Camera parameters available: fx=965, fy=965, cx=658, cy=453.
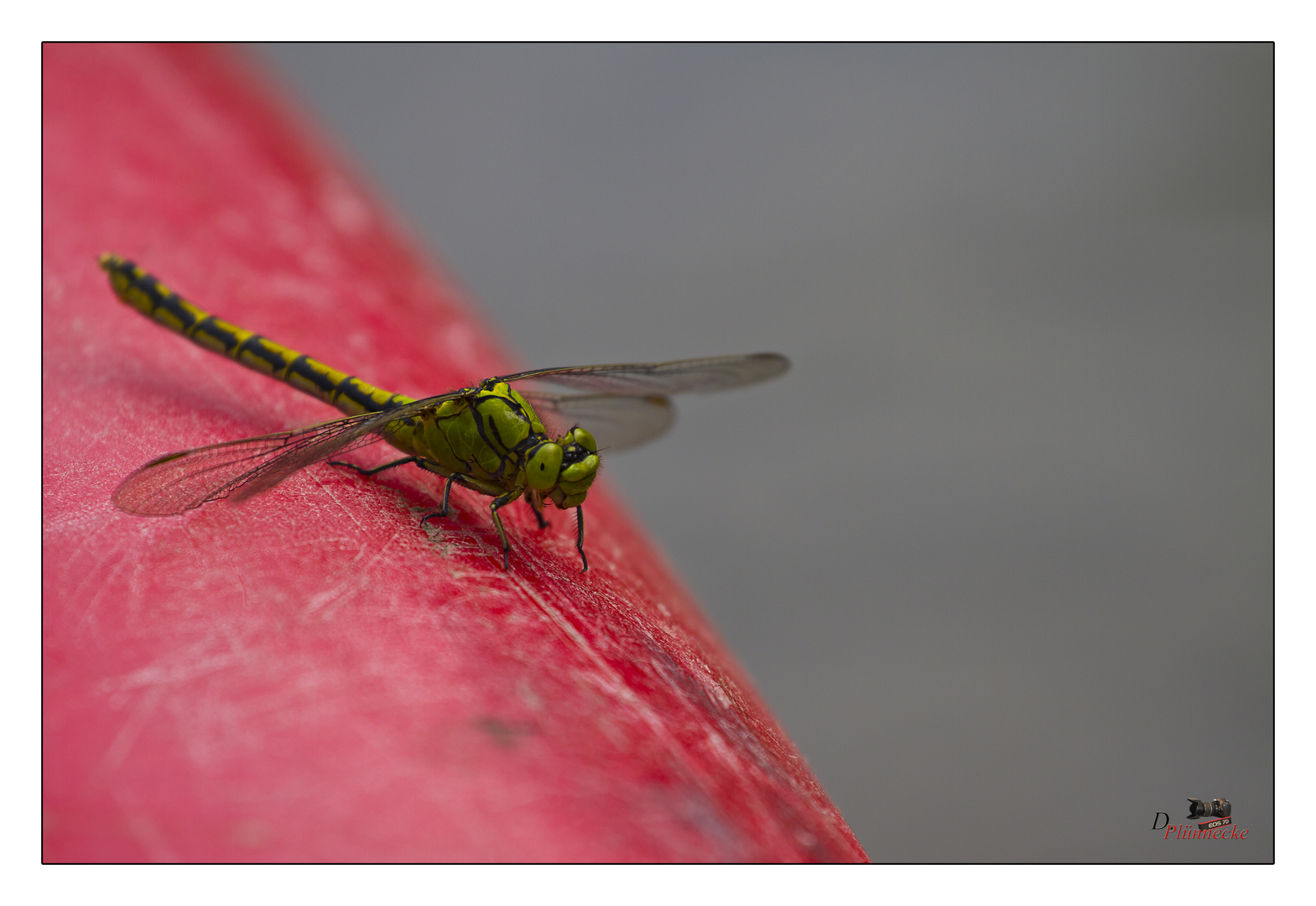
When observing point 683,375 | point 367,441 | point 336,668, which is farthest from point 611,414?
point 336,668

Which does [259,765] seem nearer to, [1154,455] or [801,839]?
[801,839]

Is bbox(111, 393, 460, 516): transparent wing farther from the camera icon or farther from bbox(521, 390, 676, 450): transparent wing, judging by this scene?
the camera icon

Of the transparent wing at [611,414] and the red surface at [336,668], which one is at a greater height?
the transparent wing at [611,414]

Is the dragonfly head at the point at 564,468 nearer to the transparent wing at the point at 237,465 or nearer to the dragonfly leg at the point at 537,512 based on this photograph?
the dragonfly leg at the point at 537,512

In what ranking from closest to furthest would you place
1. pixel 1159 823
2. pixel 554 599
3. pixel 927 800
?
pixel 554 599 < pixel 1159 823 < pixel 927 800

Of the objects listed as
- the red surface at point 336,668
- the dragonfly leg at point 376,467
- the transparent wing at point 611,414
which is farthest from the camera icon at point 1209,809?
the dragonfly leg at point 376,467

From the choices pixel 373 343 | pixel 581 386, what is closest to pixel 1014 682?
pixel 581 386
